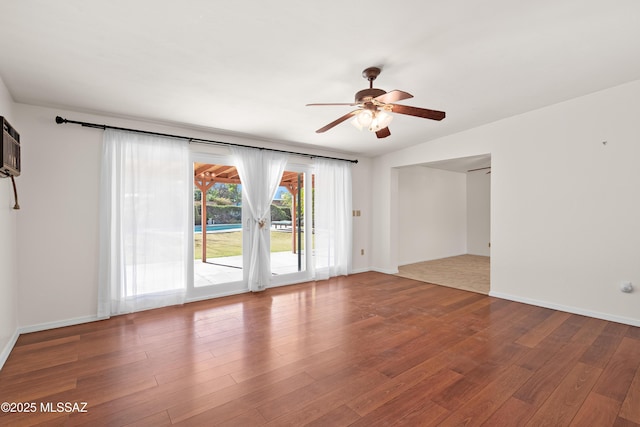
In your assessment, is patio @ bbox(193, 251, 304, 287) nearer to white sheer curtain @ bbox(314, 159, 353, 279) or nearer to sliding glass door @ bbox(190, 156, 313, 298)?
sliding glass door @ bbox(190, 156, 313, 298)

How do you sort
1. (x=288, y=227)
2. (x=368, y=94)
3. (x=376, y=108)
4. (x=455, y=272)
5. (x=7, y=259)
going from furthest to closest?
(x=455, y=272) → (x=288, y=227) → (x=7, y=259) → (x=376, y=108) → (x=368, y=94)

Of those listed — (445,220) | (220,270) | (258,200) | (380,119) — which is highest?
(380,119)

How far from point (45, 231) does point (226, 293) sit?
2.25m

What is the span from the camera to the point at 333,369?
2.32 m

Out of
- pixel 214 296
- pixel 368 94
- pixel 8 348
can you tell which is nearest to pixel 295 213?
pixel 214 296

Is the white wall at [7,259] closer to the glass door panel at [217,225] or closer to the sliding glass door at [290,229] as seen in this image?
the glass door panel at [217,225]

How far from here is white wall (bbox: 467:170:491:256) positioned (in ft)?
25.6

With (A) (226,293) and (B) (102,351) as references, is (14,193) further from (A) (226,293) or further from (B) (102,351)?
(A) (226,293)

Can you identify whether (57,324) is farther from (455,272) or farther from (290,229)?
(455,272)

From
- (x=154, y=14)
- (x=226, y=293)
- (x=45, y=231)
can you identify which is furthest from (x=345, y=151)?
(x=45, y=231)

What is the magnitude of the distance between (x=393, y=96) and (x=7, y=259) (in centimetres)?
376

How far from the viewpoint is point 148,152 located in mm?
3703

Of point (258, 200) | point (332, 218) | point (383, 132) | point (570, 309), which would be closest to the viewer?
point (383, 132)

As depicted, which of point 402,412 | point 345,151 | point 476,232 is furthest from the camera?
point 476,232
